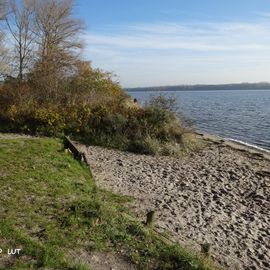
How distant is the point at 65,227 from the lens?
22.2 feet

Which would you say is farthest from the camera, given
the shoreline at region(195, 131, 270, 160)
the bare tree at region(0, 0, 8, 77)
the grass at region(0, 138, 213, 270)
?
the bare tree at region(0, 0, 8, 77)

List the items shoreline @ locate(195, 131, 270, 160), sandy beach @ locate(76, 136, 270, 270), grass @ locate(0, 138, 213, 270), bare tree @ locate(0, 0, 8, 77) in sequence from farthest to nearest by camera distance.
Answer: bare tree @ locate(0, 0, 8, 77), shoreline @ locate(195, 131, 270, 160), sandy beach @ locate(76, 136, 270, 270), grass @ locate(0, 138, 213, 270)

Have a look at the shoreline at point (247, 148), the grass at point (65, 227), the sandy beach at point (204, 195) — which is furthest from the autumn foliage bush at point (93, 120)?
the grass at point (65, 227)

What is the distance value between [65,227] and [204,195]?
4.87 m

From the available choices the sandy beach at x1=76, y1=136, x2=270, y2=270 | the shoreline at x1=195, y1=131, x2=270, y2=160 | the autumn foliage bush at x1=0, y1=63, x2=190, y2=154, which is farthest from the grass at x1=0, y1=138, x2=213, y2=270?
the shoreline at x1=195, y1=131, x2=270, y2=160

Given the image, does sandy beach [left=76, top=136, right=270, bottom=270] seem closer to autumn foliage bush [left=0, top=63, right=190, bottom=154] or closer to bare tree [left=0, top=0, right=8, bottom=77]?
autumn foliage bush [left=0, top=63, right=190, bottom=154]

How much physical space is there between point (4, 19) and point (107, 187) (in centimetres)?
2753

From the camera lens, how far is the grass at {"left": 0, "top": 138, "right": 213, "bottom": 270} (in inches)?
232

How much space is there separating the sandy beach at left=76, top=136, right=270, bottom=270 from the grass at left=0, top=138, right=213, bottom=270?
0.85 metres

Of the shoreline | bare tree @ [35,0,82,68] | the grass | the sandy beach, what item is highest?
bare tree @ [35,0,82,68]

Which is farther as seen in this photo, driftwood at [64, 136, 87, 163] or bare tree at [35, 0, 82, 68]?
bare tree at [35, 0, 82, 68]

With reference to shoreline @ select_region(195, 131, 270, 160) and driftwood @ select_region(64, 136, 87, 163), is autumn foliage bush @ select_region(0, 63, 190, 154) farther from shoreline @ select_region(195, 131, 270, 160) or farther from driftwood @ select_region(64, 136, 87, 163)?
shoreline @ select_region(195, 131, 270, 160)

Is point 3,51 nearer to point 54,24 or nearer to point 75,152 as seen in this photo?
point 54,24

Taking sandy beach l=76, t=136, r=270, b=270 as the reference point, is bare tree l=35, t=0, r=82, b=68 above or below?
above
